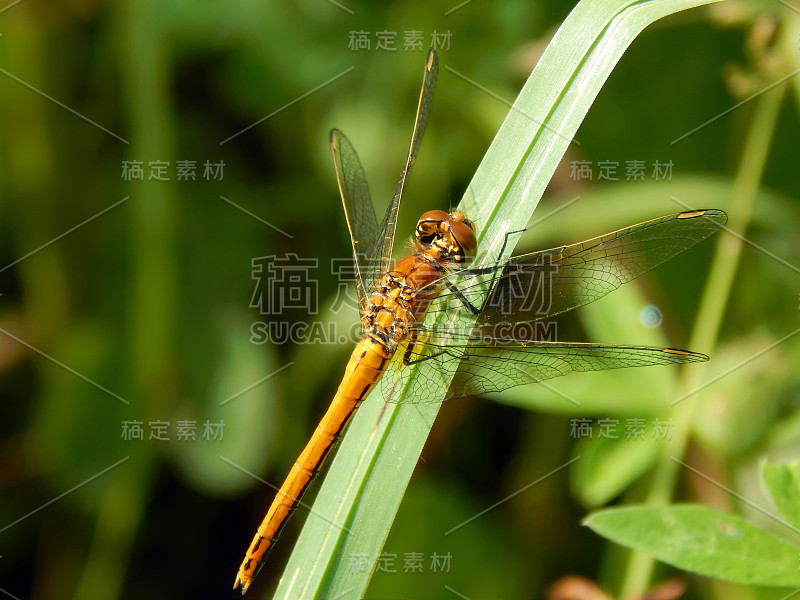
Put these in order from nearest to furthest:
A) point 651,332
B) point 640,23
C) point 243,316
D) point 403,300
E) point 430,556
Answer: point 640,23, point 403,300, point 651,332, point 430,556, point 243,316

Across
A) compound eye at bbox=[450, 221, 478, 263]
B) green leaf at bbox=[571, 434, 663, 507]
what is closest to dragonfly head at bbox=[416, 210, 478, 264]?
compound eye at bbox=[450, 221, 478, 263]

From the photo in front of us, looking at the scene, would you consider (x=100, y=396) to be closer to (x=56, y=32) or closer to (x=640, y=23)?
(x=56, y=32)

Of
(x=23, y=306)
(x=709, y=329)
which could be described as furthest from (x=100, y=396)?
(x=709, y=329)

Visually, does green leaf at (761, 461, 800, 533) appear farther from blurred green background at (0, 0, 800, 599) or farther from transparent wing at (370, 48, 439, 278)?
transparent wing at (370, 48, 439, 278)

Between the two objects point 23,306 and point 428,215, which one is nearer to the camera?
point 428,215

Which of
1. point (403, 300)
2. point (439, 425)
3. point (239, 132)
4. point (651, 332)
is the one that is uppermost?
point (239, 132)

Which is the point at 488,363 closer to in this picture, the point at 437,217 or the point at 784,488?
the point at 437,217

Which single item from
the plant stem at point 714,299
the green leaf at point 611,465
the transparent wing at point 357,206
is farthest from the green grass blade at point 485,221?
the plant stem at point 714,299
